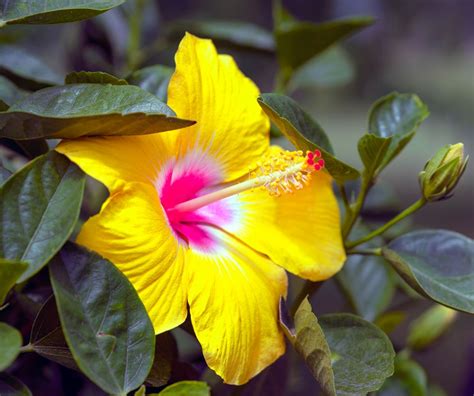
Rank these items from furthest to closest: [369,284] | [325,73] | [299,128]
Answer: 1. [325,73]
2. [369,284]
3. [299,128]

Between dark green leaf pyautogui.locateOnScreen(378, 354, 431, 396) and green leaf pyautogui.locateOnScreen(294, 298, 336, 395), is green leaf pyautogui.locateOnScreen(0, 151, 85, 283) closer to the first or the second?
green leaf pyautogui.locateOnScreen(294, 298, 336, 395)

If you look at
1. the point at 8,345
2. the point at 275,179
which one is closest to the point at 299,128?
the point at 275,179

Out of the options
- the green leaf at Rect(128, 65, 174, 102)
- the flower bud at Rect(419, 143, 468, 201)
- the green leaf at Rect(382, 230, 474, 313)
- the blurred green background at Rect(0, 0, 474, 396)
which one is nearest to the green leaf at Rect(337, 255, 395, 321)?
the green leaf at Rect(382, 230, 474, 313)

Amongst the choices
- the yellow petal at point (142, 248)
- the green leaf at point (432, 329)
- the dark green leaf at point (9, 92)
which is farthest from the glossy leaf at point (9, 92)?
the green leaf at point (432, 329)

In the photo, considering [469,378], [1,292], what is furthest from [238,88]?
[469,378]

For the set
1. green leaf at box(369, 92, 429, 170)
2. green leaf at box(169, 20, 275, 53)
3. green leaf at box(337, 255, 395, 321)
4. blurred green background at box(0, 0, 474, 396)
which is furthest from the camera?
blurred green background at box(0, 0, 474, 396)

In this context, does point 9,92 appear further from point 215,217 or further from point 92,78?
point 215,217

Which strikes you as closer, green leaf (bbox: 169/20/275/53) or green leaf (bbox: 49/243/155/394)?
green leaf (bbox: 49/243/155/394)
